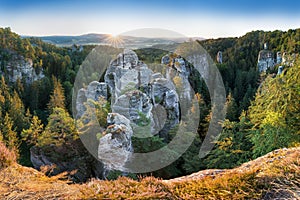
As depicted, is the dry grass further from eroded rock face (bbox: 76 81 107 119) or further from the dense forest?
eroded rock face (bbox: 76 81 107 119)

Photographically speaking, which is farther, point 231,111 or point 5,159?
point 231,111

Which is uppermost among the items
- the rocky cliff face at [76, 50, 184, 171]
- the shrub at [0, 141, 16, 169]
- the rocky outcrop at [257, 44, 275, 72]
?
the rocky outcrop at [257, 44, 275, 72]

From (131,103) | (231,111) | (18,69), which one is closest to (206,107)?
(231,111)

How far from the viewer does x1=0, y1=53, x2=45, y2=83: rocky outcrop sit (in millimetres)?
37969

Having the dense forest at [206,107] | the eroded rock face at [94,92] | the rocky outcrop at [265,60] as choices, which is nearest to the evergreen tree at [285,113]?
the dense forest at [206,107]

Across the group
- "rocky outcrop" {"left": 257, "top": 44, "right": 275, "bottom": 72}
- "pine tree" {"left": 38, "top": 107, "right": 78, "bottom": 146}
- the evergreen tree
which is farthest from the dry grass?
"rocky outcrop" {"left": 257, "top": 44, "right": 275, "bottom": 72}

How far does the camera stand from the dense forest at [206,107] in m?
8.61

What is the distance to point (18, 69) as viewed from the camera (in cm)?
3872

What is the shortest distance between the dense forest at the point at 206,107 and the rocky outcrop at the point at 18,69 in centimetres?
41

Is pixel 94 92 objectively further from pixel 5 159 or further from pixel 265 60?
pixel 265 60

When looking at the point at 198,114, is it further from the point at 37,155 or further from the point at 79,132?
the point at 37,155

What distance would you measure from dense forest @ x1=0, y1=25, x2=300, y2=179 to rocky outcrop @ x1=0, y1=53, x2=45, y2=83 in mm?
411

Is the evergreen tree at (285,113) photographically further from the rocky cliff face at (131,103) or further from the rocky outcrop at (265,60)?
the rocky outcrop at (265,60)

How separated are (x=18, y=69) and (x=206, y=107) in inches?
1213
